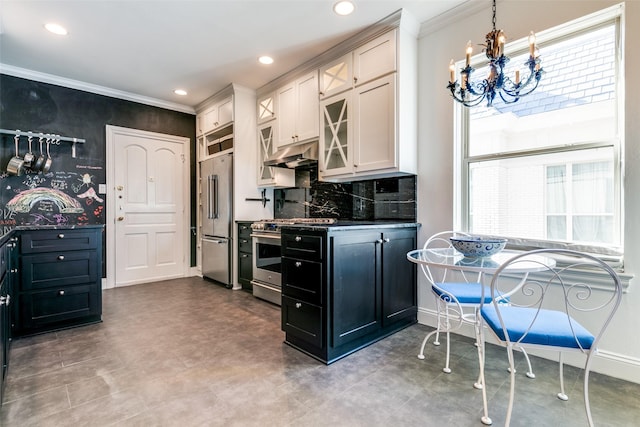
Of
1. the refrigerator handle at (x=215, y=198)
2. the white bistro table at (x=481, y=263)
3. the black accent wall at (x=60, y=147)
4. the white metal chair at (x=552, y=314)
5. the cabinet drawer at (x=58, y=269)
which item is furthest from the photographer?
the refrigerator handle at (x=215, y=198)

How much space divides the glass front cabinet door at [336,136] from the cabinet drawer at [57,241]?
88.5 inches

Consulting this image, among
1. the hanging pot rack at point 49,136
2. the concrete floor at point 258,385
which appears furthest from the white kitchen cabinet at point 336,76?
the hanging pot rack at point 49,136

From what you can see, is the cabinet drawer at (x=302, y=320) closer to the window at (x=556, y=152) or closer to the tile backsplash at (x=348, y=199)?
the tile backsplash at (x=348, y=199)

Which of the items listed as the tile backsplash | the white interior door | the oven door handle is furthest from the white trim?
the oven door handle

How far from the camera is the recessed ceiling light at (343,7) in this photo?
8.03 feet

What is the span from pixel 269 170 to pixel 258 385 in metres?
2.84

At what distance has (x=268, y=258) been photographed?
3525 mm

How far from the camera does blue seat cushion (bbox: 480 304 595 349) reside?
1.29 meters

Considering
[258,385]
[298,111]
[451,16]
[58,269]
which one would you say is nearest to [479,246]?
[258,385]

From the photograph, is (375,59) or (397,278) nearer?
(397,278)

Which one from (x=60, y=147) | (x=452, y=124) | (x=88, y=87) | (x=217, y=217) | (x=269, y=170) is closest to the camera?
(x=452, y=124)

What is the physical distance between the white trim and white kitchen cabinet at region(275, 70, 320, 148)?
1.92 m

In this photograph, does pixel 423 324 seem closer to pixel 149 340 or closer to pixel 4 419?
pixel 149 340

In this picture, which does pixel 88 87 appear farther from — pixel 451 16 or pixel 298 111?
pixel 451 16
